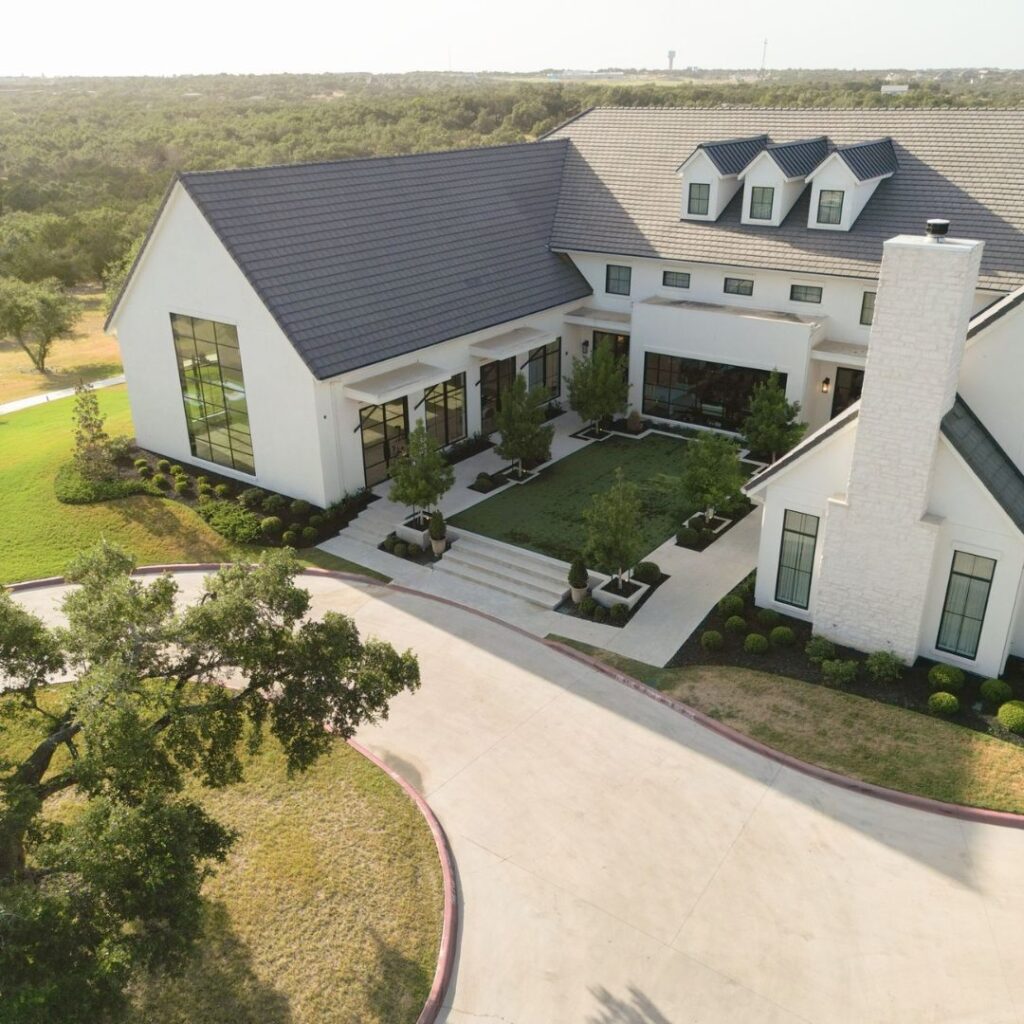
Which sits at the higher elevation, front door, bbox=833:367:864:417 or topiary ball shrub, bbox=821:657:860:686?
front door, bbox=833:367:864:417

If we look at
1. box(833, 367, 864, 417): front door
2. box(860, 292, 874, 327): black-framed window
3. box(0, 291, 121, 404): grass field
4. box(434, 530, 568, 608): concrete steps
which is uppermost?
box(860, 292, 874, 327): black-framed window

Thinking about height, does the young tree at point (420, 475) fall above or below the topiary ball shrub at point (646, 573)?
above

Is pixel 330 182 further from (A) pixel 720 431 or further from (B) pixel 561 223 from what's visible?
(A) pixel 720 431

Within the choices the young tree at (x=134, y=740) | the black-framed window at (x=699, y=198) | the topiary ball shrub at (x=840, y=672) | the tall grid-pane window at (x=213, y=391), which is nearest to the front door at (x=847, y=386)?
the black-framed window at (x=699, y=198)

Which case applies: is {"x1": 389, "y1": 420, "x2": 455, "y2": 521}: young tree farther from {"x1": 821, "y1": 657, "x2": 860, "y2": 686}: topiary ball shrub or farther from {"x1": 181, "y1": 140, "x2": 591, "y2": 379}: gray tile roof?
{"x1": 821, "y1": 657, "x2": 860, "y2": 686}: topiary ball shrub

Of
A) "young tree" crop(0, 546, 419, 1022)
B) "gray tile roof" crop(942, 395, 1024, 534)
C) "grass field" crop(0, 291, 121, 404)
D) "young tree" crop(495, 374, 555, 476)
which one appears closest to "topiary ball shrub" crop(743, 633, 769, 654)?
"gray tile roof" crop(942, 395, 1024, 534)

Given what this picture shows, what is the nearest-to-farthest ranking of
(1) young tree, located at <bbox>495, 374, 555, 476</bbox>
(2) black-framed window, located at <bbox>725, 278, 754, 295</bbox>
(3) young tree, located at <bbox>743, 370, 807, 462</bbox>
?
1. (1) young tree, located at <bbox>495, 374, 555, 476</bbox>
2. (3) young tree, located at <bbox>743, 370, 807, 462</bbox>
3. (2) black-framed window, located at <bbox>725, 278, 754, 295</bbox>

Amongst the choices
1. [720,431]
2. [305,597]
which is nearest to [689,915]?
[305,597]

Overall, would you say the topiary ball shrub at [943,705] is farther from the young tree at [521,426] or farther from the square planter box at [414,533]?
the young tree at [521,426]
